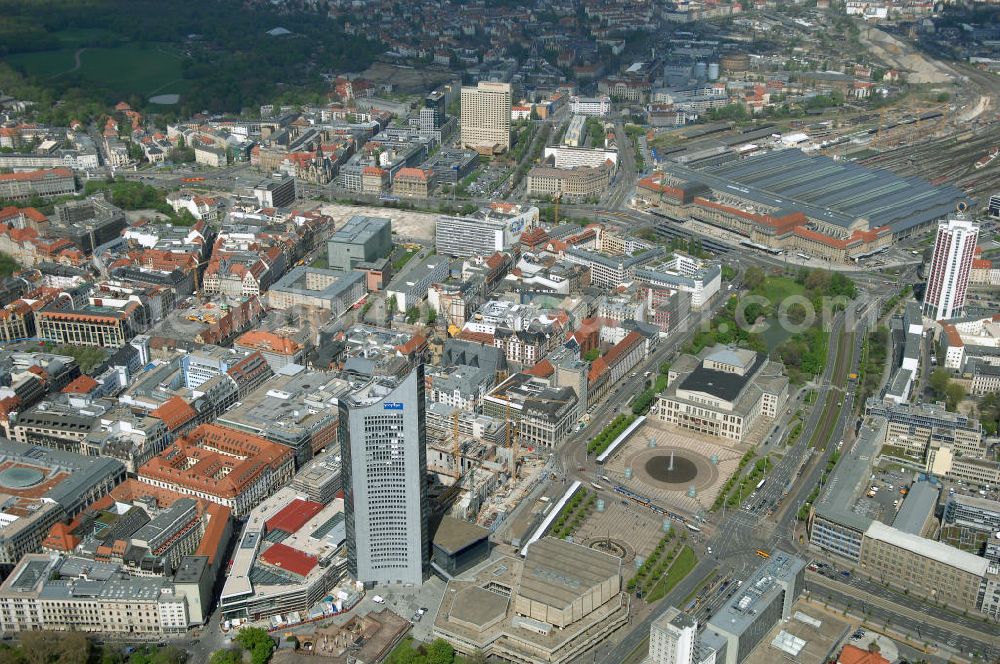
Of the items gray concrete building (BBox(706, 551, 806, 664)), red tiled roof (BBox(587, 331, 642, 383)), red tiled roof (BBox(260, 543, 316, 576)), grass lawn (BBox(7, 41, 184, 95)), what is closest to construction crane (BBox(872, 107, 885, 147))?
red tiled roof (BBox(587, 331, 642, 383))

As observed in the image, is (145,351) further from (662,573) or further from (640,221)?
(640,221)

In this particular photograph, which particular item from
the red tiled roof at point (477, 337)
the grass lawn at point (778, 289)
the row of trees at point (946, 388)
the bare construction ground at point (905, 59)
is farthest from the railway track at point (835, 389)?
the bare construction ground at point (905, 59)

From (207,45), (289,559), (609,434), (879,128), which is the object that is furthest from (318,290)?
(207,45)

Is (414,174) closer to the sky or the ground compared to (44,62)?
closer to the ground

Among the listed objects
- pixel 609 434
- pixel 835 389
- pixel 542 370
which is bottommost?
pixel 609 434

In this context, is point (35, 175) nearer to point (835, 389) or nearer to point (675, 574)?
point (835, 389)

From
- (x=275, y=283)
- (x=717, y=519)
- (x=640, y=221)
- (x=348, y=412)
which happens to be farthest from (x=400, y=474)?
(x=640, y=221)

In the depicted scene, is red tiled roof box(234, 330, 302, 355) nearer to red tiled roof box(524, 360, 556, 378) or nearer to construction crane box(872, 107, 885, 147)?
red tiled roof box(524, 360, 556, 378)
